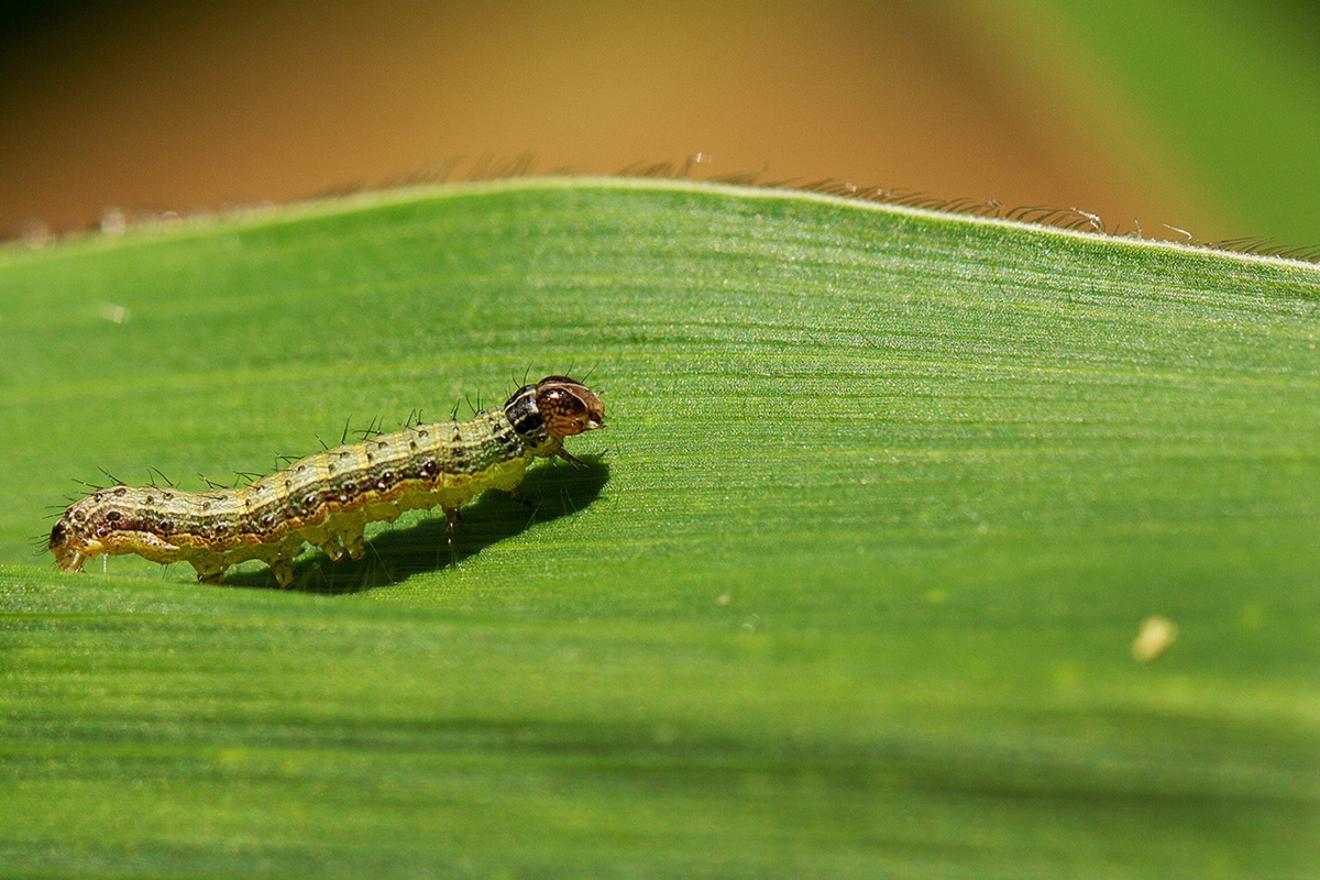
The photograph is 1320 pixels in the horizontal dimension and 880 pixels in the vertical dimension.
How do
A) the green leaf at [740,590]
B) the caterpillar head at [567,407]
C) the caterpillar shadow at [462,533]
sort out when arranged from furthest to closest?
1. the caterpillar shadow at [462,533]
2. the caterpillar head at [567,407]
3. the green leaf at [740,590]

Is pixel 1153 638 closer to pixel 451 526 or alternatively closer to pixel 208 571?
pixel 451 526

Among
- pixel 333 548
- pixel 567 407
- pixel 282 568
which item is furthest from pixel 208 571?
pixel 567 407

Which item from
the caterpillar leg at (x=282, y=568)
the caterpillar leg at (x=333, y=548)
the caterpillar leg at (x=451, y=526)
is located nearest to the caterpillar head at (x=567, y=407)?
the caterpillar leg at (x=451, y=526)

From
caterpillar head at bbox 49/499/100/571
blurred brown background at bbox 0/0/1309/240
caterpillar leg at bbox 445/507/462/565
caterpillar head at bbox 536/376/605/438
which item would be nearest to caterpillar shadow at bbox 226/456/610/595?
caterpillar leg at bbox 445/507/462/565

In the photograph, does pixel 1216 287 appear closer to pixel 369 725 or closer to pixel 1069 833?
pixel 1069 833

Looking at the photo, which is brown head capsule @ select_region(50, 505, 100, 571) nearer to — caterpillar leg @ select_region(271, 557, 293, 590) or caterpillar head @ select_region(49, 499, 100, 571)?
caterpillar head @ select_region(49, 499, 100, 571)

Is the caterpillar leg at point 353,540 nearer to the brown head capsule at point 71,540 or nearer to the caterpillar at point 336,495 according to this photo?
the caterpillar at point 336,495
